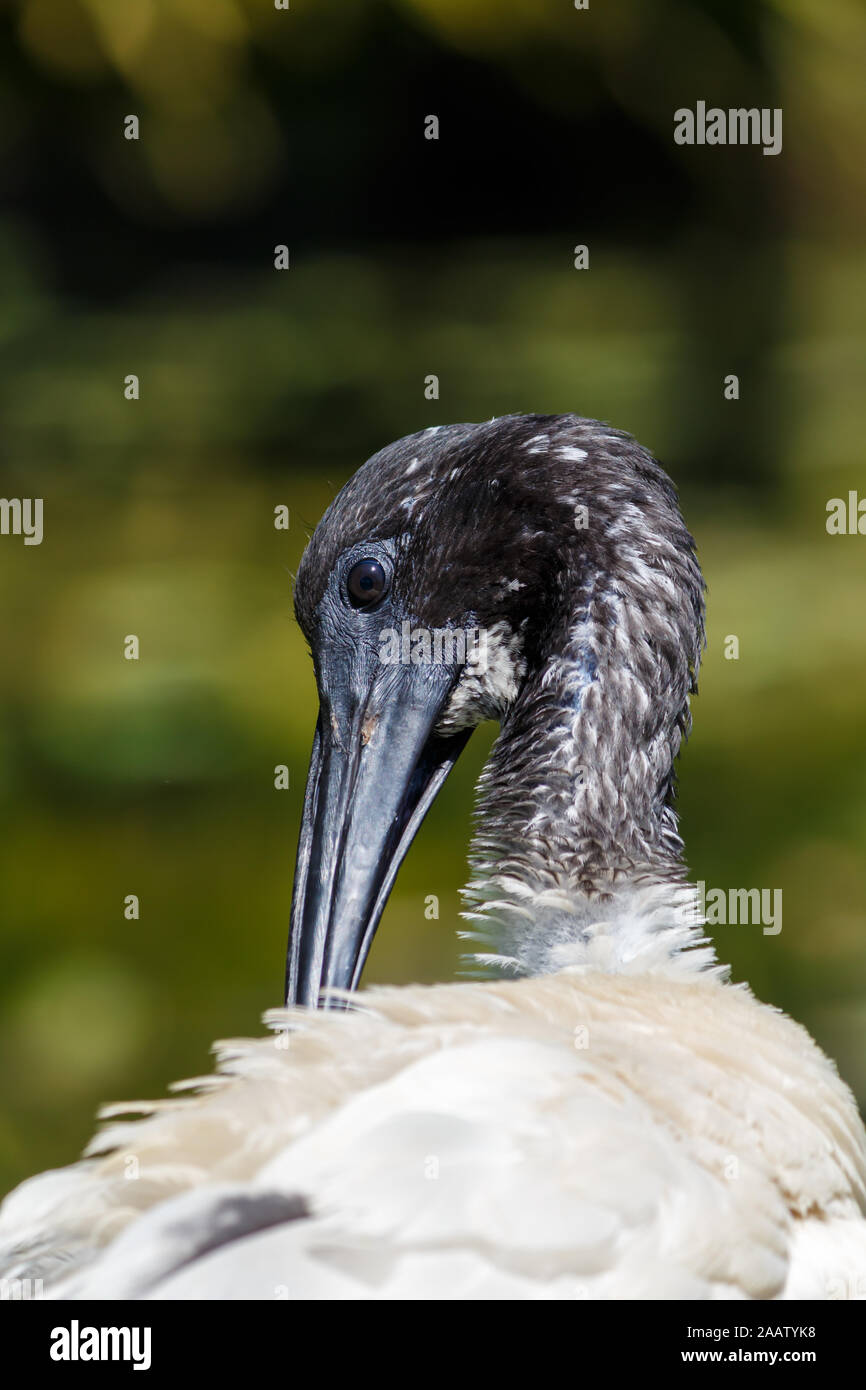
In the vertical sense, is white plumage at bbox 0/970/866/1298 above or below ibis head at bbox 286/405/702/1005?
below

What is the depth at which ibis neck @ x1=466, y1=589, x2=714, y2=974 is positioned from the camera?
161 cm

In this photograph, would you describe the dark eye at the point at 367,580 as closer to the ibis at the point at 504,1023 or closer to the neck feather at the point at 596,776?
the ibis at the point at 504,1023

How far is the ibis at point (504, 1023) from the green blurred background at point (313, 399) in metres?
1.90

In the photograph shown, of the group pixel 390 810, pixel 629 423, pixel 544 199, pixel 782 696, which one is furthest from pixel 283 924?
pixel 544 199

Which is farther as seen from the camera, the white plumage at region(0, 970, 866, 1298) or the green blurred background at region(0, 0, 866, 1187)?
the green blurred background at region(0, 0, 866, 1187)

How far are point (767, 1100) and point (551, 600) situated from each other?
0.72 metres

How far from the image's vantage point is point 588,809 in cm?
169

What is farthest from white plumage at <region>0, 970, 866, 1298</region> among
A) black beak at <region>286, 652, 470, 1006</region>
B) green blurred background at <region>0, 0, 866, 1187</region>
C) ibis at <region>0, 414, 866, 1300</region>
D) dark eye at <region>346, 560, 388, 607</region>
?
green blurred background at <region>0, 0, 866, 1187</region>

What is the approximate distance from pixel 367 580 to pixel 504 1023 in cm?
74

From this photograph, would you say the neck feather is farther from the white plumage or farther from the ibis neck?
the white plumage

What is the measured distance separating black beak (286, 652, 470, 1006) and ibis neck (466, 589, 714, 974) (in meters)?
0.10

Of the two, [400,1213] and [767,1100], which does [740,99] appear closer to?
[767,1100]

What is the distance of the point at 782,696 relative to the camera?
401 cm

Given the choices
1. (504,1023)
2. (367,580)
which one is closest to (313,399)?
(367,580)
